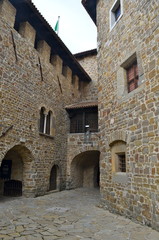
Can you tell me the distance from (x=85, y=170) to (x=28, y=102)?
6.88 meters

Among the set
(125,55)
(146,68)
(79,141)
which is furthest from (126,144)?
(79,141)

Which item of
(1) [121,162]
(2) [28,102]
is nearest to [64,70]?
(2) [28,102]

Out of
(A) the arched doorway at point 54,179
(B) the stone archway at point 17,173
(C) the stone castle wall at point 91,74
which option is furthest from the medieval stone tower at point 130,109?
(C) the stone castle wall at point 91,74

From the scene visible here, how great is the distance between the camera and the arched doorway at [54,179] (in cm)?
975

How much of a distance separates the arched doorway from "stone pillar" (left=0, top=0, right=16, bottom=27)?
7.55m

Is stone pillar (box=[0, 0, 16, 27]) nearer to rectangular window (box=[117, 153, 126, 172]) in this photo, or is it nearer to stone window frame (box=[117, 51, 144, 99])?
stone window frame (box=[117, 51, 144, 99])

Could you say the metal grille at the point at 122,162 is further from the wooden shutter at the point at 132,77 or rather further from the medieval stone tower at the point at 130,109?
the wooden shutter at the point at 132,77

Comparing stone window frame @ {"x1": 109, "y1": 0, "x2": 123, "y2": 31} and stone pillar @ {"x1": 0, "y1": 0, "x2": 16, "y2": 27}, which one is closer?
stone window frame @ {"x1": 109, "y1": 0, "x2": 123, "y2": 31}

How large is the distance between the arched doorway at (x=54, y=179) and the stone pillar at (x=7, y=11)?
24.8 feet

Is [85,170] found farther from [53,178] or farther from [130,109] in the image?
[130,109]

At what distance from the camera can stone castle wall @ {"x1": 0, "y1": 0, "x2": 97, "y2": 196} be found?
7055mm

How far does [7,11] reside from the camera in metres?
7.43

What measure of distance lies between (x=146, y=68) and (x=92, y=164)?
29.7 feet

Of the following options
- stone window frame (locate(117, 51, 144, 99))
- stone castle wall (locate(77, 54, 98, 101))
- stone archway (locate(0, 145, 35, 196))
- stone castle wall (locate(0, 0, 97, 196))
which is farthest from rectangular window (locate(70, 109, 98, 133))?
stone window frame (locate(117, 51, 144, 99))
